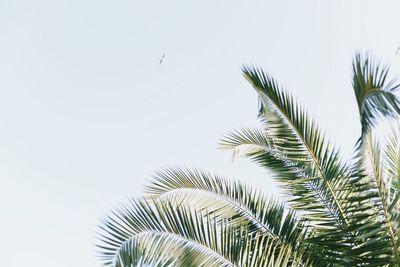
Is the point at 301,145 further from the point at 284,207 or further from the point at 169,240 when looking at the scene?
the point at 169,240

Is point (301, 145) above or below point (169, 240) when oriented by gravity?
above

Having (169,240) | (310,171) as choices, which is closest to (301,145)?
(310,171)

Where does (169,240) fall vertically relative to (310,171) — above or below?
below

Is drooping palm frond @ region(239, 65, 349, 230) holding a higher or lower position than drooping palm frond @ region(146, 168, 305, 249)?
higher

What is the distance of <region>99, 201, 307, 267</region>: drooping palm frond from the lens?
4.24 meters

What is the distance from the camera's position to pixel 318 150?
5.13 meters

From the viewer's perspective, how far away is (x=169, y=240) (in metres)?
4.41

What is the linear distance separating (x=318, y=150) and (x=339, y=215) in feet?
2.42

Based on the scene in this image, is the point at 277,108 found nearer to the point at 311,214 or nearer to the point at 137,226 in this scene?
the point at 311,214

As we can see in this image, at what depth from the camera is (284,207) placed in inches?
207

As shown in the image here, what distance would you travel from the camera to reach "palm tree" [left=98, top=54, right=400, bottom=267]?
4184 millimetres

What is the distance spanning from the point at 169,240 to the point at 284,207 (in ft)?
4.84

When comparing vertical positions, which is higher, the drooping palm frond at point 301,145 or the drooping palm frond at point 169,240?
the drooping palm frond at point 301,145

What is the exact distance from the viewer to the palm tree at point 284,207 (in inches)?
165
